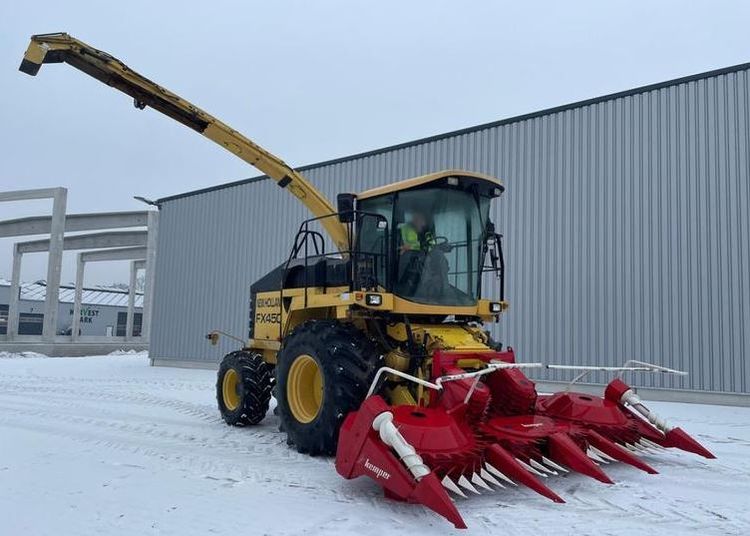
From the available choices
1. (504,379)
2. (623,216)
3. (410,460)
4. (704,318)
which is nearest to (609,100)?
(623,216)

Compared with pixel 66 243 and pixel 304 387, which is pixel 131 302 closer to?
pixel 66 243

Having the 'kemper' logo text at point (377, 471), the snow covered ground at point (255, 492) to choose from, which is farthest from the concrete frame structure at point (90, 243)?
the 'kemper' logo text at point (377, 471)

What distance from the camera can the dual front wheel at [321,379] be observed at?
5.61 metres

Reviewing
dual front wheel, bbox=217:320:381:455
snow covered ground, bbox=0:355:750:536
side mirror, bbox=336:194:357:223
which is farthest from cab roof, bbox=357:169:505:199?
snow covered ground, bbox=0:355:750:536

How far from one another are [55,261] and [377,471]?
2841 centimetres

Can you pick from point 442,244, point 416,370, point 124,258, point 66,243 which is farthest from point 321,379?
point 124,258

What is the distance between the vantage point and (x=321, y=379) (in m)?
6.13

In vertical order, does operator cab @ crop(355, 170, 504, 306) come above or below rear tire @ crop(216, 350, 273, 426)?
above

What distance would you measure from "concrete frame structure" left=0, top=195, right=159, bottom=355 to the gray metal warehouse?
18.5 meters

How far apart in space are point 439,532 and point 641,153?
10.4m

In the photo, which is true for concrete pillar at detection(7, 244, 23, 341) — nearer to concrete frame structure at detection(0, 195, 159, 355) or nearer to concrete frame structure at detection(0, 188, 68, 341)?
concrete frame structure at detection(0, 195, 159, 355)

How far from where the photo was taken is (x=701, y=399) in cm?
1085

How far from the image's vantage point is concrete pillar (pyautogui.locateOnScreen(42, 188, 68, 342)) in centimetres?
2775

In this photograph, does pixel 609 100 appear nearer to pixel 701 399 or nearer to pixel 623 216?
pixel 623 216
